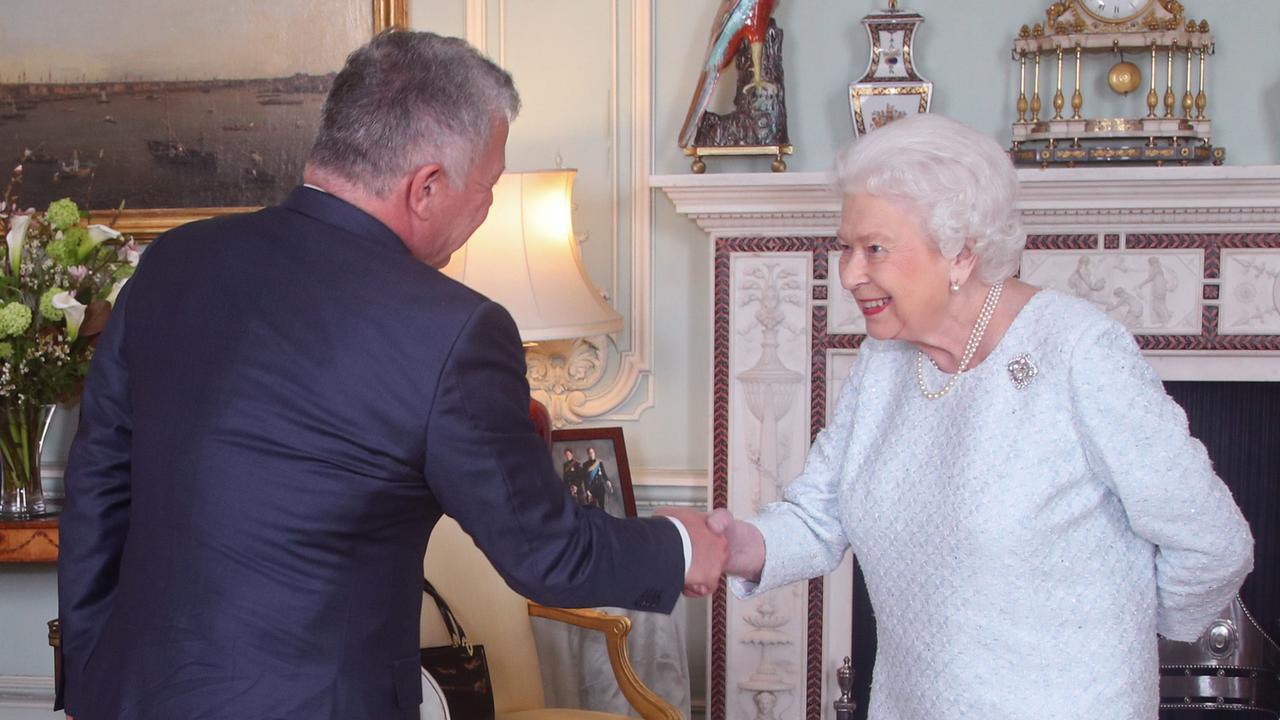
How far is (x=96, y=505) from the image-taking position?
6.08 ft

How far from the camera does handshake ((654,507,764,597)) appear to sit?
6.75ft

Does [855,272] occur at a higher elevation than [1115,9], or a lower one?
lower

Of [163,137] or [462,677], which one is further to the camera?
Answer: [163,137]

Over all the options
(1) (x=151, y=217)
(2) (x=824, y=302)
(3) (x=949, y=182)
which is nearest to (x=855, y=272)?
(3) (x=949, y=182)

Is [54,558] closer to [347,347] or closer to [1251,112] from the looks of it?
[347,347]

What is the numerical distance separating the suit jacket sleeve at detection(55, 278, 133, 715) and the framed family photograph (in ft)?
5.91

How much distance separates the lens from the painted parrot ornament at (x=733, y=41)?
3.47m

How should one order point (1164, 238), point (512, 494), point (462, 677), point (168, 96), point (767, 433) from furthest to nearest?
point (168, 96) < point (767, 433) < point (1164, 238) < point (462, 677) < point (512, 494)

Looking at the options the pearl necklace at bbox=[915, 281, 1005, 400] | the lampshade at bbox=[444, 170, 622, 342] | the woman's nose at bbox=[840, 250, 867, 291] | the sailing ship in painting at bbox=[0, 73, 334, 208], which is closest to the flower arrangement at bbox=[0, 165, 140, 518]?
the sailing ship in painting at bbox=[0, 73, 334, 208]

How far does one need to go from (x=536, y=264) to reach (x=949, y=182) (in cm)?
152

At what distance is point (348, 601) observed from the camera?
1.63 metres

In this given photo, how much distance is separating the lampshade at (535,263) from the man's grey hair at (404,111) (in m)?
1.38

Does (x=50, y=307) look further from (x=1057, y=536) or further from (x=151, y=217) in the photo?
(x=1057, y=536)

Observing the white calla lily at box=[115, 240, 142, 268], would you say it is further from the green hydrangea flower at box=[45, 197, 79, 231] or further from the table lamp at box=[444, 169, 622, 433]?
the table lamp at box=[444, 169, 622, 433]
